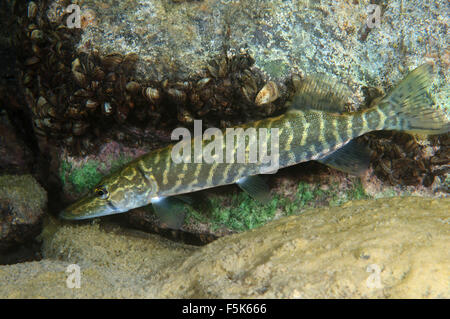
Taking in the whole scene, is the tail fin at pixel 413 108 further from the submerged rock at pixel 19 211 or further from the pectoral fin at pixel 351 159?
the submerged rock at pixel 19 211

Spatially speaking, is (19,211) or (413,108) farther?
(19,211)

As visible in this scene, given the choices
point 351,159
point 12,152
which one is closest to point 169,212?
point 351,159

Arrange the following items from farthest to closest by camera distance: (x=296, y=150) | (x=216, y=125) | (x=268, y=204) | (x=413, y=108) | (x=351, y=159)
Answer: (x=268, y=204) < (x=216, y=125) < (x=351, y=159) < (x=296, y=150) < (x=413, y=108)

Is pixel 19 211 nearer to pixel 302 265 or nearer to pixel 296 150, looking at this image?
pixel 296 150

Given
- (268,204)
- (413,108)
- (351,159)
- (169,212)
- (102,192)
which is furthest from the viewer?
(268,204)

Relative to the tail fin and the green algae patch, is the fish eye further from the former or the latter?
the tail fin

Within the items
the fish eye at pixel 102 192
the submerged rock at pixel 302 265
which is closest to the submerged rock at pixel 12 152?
the fish eye at pixel 102 192
